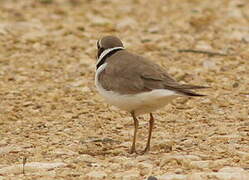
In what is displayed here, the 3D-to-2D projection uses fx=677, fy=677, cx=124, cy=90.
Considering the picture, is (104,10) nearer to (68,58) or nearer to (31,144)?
(68,58)

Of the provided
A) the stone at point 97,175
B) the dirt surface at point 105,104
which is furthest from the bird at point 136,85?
the stone at point 97,175

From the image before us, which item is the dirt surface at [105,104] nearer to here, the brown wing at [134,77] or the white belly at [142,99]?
the white belly at [142,99]

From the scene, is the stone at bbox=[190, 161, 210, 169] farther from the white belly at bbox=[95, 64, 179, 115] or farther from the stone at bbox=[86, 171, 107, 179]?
the stone at bbox=[86, 171, 107, 179]

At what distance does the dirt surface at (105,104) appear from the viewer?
553 centimetres

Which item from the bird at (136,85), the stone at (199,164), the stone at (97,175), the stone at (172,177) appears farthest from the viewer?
the bird at (136,85)

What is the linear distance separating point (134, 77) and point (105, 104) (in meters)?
1.98

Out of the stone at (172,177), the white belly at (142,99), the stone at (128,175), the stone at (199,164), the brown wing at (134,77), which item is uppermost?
the brown wing at (134,77)

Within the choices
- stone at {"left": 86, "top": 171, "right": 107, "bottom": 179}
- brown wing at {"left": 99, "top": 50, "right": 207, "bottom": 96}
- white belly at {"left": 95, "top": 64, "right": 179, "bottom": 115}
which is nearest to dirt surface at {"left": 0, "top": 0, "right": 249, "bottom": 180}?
stone at {"left": 86, "top": 171, "right": 107, "bottom": 179}

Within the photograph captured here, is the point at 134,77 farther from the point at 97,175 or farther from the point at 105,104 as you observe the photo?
the point at 105,104

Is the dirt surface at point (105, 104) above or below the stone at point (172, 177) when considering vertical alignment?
below

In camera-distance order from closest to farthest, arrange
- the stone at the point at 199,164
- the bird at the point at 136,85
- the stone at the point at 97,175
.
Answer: the stone at the point at 97,175 → the stone at the point at 199,164 → the bird at the point at 136,85

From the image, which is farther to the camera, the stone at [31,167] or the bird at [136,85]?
the bird at [136,85]

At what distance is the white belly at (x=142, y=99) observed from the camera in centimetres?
561

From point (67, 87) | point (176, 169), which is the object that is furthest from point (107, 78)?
point (67, 87)
